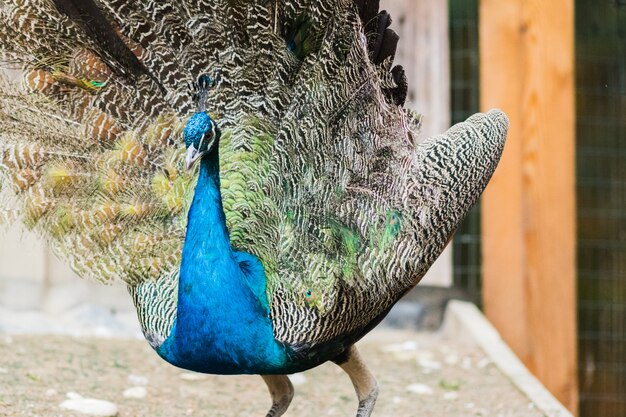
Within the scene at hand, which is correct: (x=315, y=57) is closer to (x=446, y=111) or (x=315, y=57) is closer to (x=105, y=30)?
(x=105, y=30)

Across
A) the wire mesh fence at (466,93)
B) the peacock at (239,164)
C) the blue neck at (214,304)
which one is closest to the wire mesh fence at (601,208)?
the wire mesh fence at (466,93)

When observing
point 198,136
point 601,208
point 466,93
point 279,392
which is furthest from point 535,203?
point 198,136

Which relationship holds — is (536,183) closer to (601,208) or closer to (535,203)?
(535,203)

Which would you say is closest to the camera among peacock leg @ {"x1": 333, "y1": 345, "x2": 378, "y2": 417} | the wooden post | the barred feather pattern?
the barred feather pattern

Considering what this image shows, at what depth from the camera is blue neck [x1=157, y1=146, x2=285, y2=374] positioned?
12.2 ft

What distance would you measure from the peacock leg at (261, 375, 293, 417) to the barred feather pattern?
0.68 m

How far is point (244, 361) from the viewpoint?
3.73 meters

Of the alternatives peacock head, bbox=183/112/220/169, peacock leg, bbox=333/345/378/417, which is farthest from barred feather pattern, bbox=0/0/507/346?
peacock head, bbox=183/112/220/169

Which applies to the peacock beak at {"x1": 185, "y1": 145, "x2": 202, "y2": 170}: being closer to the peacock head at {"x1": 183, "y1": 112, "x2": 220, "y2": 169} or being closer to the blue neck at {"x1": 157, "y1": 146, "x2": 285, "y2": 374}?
the peacock head at {"x1": 183, "y1": 112, "x2": 220, "y2": 169}

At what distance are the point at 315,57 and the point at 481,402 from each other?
2.25m

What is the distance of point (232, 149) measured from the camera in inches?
167

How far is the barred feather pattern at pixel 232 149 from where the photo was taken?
3.98 metres

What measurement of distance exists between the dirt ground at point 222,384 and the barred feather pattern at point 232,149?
3.23 ft

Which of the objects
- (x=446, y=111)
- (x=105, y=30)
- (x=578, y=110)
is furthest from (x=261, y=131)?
(x=578, y=110)
